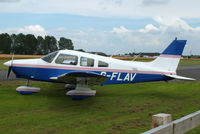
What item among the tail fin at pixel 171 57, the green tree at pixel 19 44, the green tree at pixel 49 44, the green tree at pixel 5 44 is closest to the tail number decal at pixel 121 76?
the tail fin at pixel 171 57

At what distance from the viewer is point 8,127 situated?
4969 millimetres

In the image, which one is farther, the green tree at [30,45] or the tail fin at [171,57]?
the green tree at [30,45]

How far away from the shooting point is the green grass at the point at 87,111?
5051 mm

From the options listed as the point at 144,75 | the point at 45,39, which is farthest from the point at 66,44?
the point at 144,75

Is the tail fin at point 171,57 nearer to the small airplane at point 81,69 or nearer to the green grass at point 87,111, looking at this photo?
the small airplane at point 81,69

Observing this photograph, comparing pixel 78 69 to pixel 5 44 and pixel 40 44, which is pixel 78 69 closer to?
pixel 5 44

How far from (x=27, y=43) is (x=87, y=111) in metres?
80.8

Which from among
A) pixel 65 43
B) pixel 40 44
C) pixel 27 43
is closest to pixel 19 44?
pixel 27 43

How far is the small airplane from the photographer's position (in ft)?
27.1

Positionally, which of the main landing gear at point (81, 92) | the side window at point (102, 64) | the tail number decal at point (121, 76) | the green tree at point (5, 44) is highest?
the green tree at point (5, 44)

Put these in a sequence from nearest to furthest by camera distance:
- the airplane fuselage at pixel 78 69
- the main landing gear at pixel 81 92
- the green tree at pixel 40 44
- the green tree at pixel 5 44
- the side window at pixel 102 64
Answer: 1. the main landing gear at pixel 81 92
2. the airplane fuselage at pixel 78 69
3. the side window at pixel 102 64
4. the green tree at pixel 5 44
5. the green tree at pixel 40 44

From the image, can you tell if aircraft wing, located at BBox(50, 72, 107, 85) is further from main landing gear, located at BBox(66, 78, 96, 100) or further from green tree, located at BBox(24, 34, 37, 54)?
green tree, located at BBox(24, 34, 37, 54)

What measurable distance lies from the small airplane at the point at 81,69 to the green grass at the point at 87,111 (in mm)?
→ 642

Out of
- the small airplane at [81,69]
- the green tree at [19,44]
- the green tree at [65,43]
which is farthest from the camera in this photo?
the green tree at [19,44]
